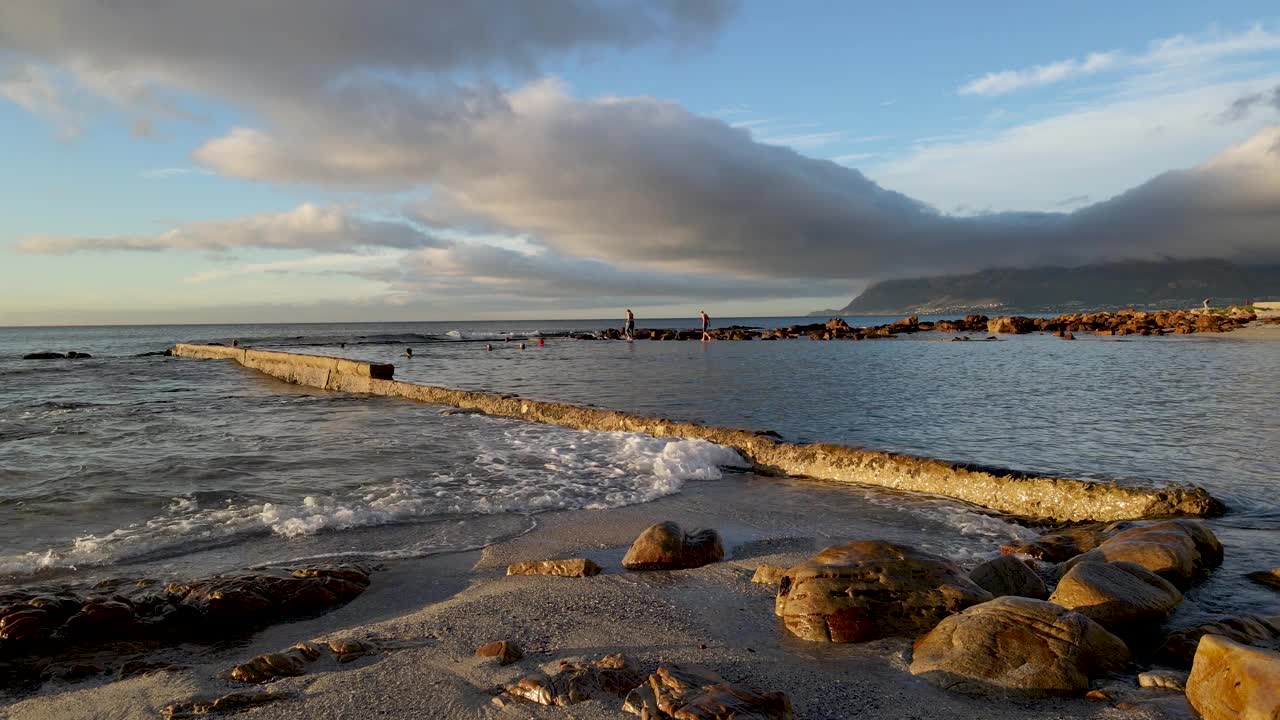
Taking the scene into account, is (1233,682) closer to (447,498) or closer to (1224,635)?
(1224,635)

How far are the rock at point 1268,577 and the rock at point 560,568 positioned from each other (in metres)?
5.53

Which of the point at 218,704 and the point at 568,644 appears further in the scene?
the point at 568,644

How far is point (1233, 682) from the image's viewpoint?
326cm

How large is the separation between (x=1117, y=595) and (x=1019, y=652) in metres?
1.32

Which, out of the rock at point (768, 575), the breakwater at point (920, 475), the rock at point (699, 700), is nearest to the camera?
the rock at point (699, 700)

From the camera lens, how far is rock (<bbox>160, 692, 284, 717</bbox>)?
11.5 feet

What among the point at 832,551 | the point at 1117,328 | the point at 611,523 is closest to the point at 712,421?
the point at 611,523

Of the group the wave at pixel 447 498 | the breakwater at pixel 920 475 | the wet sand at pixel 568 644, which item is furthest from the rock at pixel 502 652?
the breakwater at pixel 920 475

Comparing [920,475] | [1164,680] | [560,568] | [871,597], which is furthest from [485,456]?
[1164,680]

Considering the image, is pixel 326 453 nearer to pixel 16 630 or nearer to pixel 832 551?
pixel 16 630

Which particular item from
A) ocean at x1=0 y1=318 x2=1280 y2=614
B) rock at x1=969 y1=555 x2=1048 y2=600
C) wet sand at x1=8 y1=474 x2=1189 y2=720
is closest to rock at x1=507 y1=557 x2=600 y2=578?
wet sand at x1=8 y1=474 x2=1189 y2=720

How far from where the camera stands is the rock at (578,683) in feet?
11.7

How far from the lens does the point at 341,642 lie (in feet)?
14.0

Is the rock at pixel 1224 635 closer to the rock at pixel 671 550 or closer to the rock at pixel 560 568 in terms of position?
the rock at pixel 671 550
